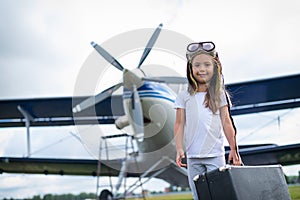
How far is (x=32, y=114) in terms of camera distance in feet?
34.2

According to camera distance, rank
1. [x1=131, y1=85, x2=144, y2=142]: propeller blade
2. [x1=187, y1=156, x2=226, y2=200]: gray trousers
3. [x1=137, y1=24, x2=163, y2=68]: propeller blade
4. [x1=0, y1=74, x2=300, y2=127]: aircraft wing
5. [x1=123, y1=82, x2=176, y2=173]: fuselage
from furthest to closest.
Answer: [x1=0, y1=74, x2=300, y2=127]: aircraft wing
[x1=137, y1=24, x2=163, y2=68]: propeller blade
[x1=123, y1=82, x2=176, y2=173]: fuselage
[x1=131, y1=85, x2=144, y2=142]: propeller blade
[x1=187, y1=156, x2=226, y2=200]: gray trousers

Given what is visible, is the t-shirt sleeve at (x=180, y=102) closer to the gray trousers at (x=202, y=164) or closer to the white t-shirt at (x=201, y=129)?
the white t-shirt at (x=201, y=129)

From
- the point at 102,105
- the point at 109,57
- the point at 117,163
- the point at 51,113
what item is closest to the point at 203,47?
the point at 109,57

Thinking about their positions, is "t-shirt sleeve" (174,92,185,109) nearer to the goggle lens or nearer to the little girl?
the little girl

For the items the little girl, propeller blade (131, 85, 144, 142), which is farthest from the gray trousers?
propeller blade (131, 85, 144, 142)

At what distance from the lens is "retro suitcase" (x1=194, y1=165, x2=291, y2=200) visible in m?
1.45

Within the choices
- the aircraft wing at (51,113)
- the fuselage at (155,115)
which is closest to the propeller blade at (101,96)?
the fuselage at (155,115)

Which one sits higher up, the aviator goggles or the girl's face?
the aviator goggles

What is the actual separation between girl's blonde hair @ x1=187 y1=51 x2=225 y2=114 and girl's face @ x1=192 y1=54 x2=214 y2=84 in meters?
0.02

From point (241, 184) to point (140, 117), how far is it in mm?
5309

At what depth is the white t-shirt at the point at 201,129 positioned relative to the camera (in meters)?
1.81

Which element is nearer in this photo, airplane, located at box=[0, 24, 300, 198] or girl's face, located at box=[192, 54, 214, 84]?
girl's face, located at box=[192, 54, 214, 84]

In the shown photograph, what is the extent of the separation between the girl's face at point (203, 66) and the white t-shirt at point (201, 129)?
0.29ft

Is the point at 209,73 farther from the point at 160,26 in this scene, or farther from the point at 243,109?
the point at 243,109
